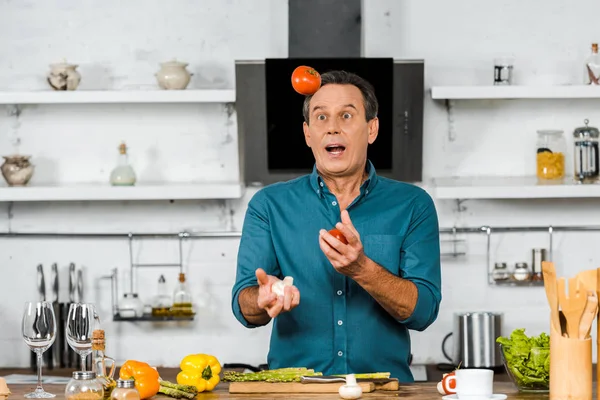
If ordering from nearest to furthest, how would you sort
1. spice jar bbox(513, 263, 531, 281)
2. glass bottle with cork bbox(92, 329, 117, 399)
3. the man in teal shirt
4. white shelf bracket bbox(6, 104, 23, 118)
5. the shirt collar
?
glass bottle with cork bbox(92, 329, 117, 399)
the man in teal shirt
the shirt collar
spice jar bbox(513, 263, 531, 281)
white shelf bracket bbox(6, 104, 23, 118)

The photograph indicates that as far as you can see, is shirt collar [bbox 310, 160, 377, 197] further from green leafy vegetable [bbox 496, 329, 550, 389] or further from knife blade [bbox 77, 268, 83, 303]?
knife blade [bbox 77, 268, 83, 303]

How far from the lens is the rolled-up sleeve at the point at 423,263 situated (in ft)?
8.14

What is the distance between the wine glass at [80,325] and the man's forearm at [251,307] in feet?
1.38

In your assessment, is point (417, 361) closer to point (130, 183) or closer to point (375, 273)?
point (130, 183)

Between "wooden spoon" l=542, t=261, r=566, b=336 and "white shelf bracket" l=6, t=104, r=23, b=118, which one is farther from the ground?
"white shelf bracket" l=6, t=104, r=23, b=118

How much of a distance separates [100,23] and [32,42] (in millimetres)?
347

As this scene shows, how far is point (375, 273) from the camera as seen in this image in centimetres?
234

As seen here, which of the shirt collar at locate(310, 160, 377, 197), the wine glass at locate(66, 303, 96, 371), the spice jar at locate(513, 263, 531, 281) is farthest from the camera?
the spice jar at locate(513, 263, 531, 281)

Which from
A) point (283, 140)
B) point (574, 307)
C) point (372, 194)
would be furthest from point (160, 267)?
point (574, 307)

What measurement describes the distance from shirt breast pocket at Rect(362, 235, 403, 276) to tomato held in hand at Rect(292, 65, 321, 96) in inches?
18.1

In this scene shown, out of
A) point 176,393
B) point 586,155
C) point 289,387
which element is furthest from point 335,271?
point 586,155

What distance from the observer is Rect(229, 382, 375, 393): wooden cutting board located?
7.26ft

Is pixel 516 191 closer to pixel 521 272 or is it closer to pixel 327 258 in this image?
pixel 521 272

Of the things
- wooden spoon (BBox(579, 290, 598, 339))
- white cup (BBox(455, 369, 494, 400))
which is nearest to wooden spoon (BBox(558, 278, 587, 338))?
wooden spoon (BBox(579, 290, 598, 339))
